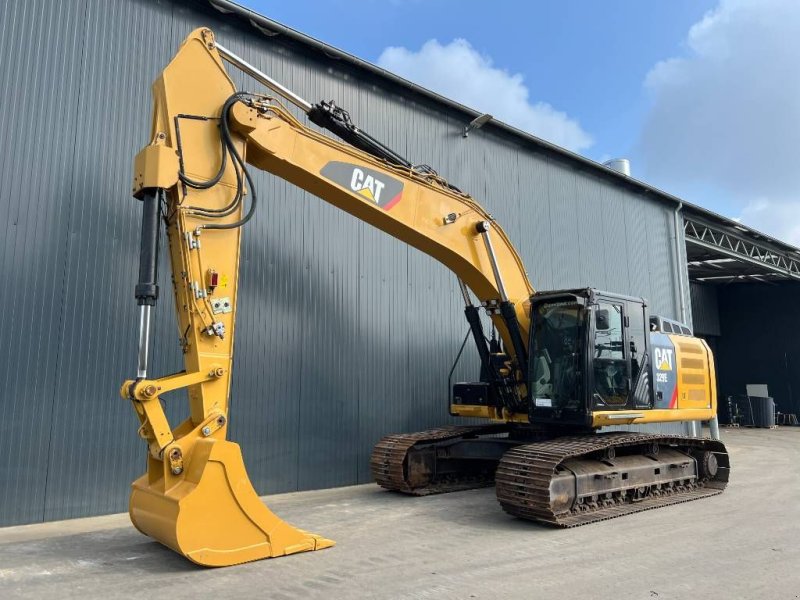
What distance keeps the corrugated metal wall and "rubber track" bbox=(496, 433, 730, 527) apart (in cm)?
367

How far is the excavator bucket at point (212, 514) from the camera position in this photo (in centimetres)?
507

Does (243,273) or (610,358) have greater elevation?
(243,273)

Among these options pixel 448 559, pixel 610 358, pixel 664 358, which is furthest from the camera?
pixel 664 358

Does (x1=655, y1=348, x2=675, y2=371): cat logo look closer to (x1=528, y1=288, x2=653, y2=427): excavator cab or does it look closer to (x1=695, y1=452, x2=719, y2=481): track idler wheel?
(x1=528, y1=288, x2=653, y2=427): excavator cab

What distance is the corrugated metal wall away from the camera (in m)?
7.58

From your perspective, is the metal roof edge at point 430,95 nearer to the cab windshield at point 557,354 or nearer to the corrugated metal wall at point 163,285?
the corrugated metal wall at point 163,285

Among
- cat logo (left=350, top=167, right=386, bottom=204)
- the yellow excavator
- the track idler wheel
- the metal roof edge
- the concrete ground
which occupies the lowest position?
the concrete ground

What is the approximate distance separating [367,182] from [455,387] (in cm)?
377

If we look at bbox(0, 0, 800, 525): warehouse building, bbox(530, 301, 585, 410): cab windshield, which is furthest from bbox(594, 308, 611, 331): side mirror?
bbox(0, 0, 800, 525): warehouse building

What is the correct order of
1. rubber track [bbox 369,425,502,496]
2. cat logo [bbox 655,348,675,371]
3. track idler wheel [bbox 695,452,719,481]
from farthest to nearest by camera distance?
track idler wheel [bbox 695,452,719,481] → cat logo [bbox 655,348,675,371] → rubber track [bbox 369,425,502,496]

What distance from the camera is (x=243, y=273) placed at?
945cm

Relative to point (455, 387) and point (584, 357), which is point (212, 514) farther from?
point (455, 387)

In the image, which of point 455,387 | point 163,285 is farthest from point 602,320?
point 163,285

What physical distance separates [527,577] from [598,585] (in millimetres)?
565
